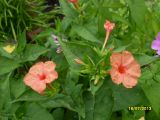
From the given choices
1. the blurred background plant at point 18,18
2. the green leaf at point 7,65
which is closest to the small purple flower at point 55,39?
the green leaf at point 7,65

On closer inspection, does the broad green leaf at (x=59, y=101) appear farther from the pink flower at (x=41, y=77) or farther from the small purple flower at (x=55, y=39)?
the small purple flower at (x=55, y=39)

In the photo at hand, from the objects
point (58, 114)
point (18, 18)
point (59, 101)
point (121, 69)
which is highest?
point (121, 69)

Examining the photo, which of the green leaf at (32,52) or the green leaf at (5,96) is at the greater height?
the green leaf at (32,52)

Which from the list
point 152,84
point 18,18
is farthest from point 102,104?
point 18,18

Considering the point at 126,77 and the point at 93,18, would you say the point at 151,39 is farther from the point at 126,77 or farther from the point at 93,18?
the point at 126,77

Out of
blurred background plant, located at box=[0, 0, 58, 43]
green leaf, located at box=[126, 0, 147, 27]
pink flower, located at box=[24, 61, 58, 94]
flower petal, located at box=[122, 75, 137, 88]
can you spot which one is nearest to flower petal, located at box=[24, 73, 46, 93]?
pink flower, located at box=[24, 61, 58, 94]

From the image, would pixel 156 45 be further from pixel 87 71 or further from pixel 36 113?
pixel 36 113

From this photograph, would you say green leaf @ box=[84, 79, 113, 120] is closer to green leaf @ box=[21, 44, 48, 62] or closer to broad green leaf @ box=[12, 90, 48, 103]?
broad green leaf @ box=[12, 90, 48, 103]
